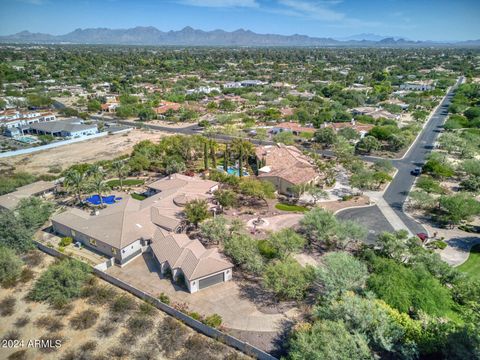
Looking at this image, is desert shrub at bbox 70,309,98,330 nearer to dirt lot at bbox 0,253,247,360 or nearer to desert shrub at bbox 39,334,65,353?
dirt lot at bbox 0,253,247,360

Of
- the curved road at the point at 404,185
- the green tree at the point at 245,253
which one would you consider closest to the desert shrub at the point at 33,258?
the green tree at the point at 245,253

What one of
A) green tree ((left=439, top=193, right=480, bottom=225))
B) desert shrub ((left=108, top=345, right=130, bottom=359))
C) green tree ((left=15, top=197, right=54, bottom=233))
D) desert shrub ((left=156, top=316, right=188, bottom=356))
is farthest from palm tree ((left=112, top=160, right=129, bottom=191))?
green tree ((left=439, top=193, right=480, bottom=225))

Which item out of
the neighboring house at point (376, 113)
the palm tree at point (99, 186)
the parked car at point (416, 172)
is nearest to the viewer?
the palm tree at point (99, 186)

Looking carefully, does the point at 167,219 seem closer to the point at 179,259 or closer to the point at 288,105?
the point at 179,259

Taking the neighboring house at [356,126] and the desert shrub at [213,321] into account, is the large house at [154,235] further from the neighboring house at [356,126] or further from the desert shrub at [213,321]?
the neighboring house at [356,126]

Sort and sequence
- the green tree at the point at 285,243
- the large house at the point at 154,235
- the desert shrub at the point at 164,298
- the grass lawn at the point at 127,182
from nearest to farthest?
the desert shrub at the point at 164,298, the large house at the point at 154,235, the green tree at the point at 285,243, the grass lawn at the point at 127,182

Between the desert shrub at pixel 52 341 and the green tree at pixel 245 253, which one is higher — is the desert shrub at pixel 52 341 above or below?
below
